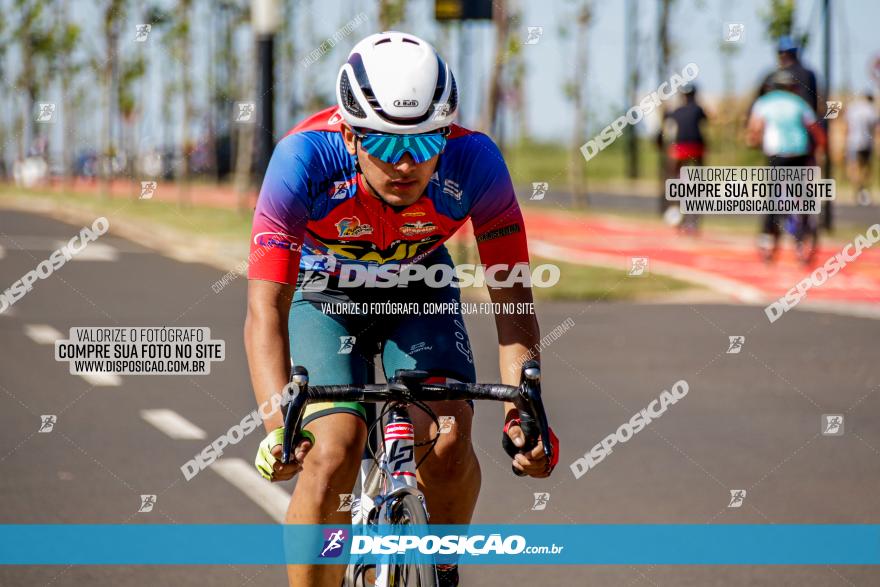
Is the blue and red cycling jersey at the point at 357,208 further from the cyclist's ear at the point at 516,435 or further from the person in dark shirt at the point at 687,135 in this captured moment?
the person in dark shirt at the point at 687,135

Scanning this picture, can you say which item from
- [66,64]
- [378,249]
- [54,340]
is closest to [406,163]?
[378,249]

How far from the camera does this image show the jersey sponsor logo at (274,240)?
12.1 feet

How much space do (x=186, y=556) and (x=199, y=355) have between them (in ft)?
17.8

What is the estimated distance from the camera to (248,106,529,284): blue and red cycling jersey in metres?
3.74

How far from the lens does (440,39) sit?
23.1m

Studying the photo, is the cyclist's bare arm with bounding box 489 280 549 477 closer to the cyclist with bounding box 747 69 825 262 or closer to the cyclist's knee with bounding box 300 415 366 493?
the cyclist's knee with bounding box 300 415 366 493

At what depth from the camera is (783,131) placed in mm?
15000

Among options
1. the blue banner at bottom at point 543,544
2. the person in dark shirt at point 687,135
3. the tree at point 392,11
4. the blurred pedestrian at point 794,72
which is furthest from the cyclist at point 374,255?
the tree at point 392,11

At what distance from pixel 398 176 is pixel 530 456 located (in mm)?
840

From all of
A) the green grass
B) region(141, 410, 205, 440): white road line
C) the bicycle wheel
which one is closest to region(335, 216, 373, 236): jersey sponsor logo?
the bicycle wheel

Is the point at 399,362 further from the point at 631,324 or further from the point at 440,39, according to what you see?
the point at 440,39

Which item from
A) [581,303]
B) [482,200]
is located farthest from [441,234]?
[581,303]

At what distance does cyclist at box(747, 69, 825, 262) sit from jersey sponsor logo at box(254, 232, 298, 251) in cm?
1210

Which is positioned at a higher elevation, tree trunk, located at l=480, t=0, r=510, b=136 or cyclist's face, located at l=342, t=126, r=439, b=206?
tree trunk, located at l=480, t=0, r=510, b=136
